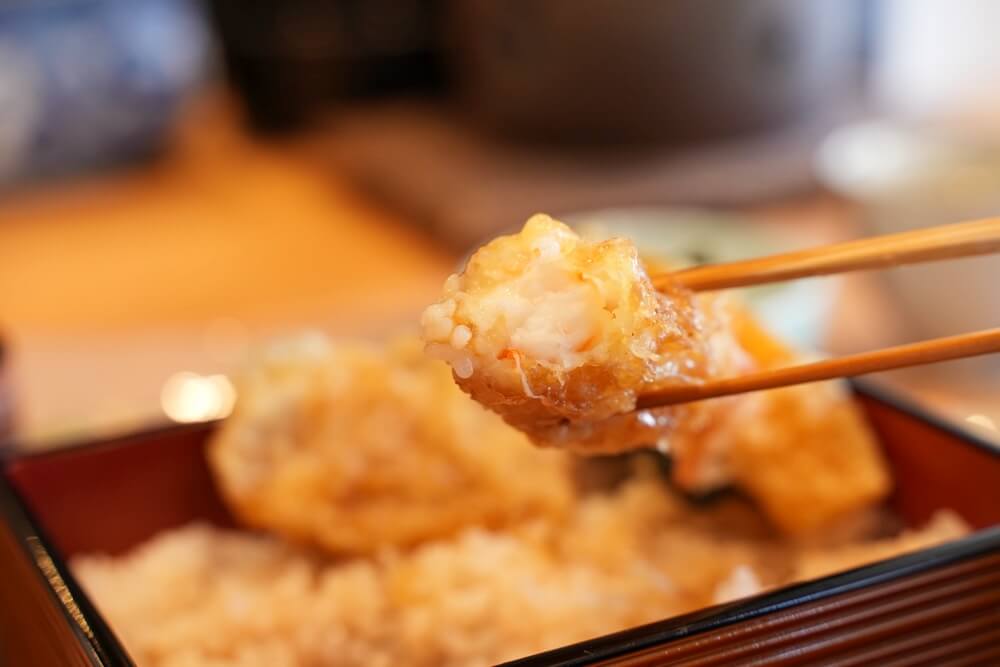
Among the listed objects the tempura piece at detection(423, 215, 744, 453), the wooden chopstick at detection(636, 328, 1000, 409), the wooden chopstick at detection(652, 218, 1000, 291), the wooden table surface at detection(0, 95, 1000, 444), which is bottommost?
the tempura piece at detection(423, 215, 744, 453)

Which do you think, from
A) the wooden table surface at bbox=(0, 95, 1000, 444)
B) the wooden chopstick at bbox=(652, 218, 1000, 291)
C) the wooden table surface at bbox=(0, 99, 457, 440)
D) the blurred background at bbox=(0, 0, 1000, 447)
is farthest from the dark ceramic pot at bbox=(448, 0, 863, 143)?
the wooden chopstick at bbox=(652, 218, 1000, 291)

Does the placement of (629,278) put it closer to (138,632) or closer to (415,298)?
(138,632)

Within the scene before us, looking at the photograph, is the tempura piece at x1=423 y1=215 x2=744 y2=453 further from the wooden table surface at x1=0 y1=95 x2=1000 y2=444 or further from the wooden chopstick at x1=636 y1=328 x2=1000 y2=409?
the wooden table surface at x1=0 y1=95 x2=1000 y2=444

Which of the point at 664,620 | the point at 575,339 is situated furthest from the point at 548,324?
the point at 664,620

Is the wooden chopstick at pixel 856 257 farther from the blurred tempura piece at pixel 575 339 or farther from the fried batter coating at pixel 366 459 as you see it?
the fried batter coating at pixel 366 459

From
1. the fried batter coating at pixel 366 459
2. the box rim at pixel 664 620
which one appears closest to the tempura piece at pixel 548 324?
the box rim at pixel 664 620
